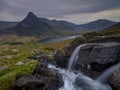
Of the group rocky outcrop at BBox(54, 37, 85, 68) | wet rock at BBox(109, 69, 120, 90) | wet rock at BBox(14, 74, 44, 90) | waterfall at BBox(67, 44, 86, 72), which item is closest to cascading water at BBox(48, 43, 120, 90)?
wet rock at BBox(109, 69, 120, 90)

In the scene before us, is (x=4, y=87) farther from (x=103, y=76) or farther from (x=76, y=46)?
(x=76, y=46)

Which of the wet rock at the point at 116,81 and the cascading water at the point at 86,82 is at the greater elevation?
the wet rock at the point at 116,81

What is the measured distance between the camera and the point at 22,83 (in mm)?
34938

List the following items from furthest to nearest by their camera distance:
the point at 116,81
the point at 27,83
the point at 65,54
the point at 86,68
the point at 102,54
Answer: the point at 65,54, the point at 86,68, the point at 102,54, the point at 27,83, the point at 116,81

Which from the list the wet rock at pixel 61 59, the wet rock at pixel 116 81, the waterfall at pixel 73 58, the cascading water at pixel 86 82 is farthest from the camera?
the wet rock at pixel 61 59

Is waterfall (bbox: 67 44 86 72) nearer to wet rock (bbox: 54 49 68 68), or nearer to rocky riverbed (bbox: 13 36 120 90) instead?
rocky riverbed (bbox: 13 36 120 90)

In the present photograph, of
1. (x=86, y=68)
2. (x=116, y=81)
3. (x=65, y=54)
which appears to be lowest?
(x=86, y=68)

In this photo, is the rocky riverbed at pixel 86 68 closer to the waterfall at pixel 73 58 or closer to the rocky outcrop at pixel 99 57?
the rocky outcrop at pixel 99 57

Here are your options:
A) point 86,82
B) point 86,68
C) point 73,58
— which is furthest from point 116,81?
point 73,58

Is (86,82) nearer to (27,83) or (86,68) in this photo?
(86,68)

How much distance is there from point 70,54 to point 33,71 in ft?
67.6

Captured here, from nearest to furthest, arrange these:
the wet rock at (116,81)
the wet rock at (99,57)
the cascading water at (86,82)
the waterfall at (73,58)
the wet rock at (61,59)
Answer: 1. the wet rock at (116,81)
2. the cascading water at (86,82)
3. the wet rock at (99,57)
4. the waterfall at (73,58)
5. the wet rock at (61,59)

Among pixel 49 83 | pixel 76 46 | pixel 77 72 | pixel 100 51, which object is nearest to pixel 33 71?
pixel 49 83

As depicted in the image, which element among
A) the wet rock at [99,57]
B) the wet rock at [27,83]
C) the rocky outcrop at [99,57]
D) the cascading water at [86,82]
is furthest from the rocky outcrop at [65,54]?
the wet rock at [27,83]
